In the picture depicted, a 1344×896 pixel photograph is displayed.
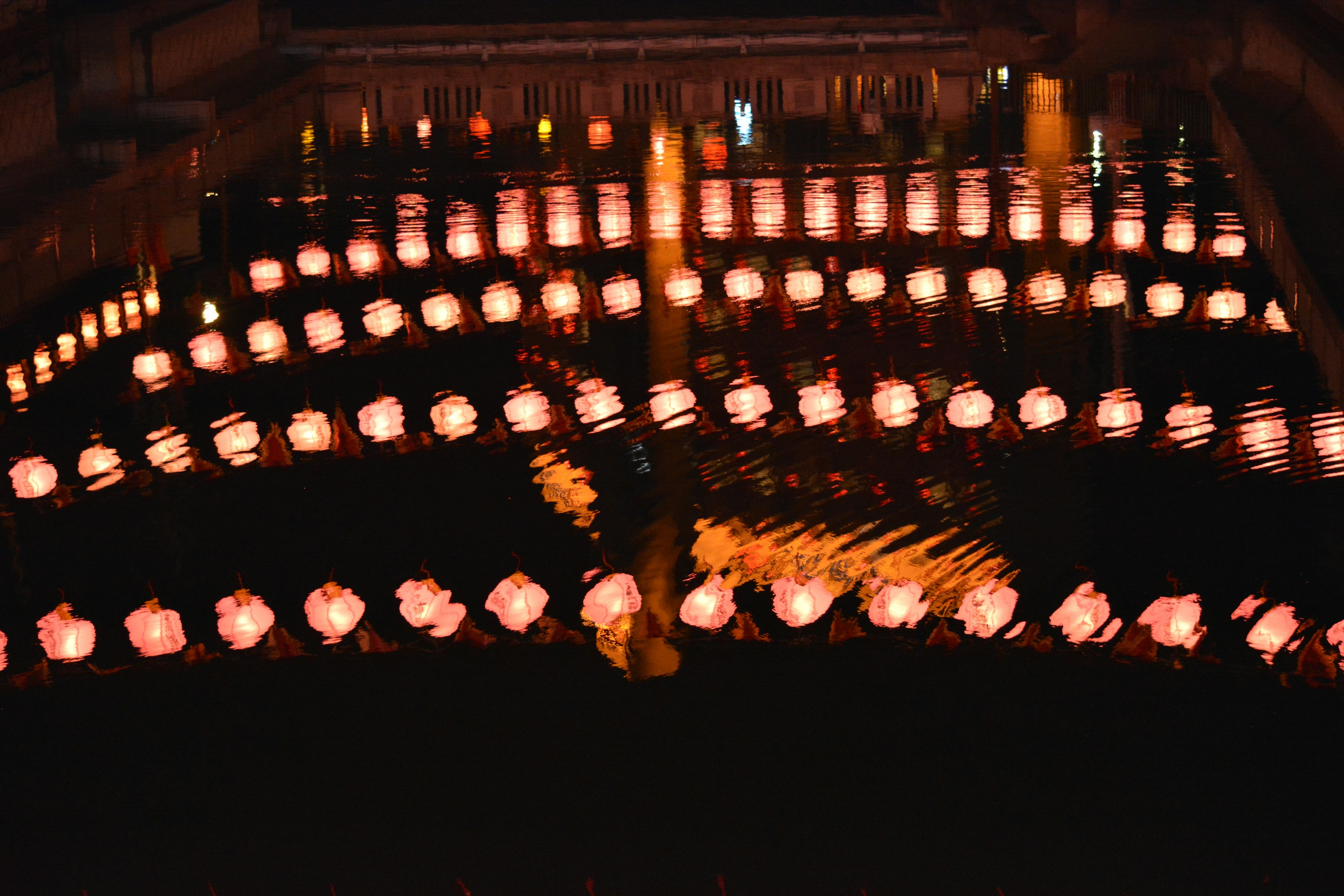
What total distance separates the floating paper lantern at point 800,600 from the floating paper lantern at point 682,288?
9.30ft

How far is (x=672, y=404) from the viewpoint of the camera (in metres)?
6.09

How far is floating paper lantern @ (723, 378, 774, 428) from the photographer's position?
5.96m

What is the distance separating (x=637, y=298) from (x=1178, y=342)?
7.92 ft

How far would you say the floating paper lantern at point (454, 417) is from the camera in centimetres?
599

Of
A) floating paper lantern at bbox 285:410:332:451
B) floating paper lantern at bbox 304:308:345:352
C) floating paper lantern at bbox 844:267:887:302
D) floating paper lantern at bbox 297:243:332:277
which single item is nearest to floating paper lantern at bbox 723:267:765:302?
floating paper lantern at bbox 844:267:887:302

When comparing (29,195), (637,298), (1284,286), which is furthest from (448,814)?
(29,195)

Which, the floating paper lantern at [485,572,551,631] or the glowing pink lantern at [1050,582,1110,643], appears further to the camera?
the floating paper lantern at [485,572,551,631]

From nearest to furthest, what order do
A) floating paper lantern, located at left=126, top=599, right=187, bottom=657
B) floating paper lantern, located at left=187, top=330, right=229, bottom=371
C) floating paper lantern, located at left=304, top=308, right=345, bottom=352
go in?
floating paper lantern, located at left=126, top=599, right=187, bottom=657 < floating paper lantern, located at left=187, top=330, right=229, bottom=371 < floating paper lantern, located at left=304, top=308, right=345, bottom=352

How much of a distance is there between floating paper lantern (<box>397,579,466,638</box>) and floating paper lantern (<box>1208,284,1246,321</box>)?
12.7 feet

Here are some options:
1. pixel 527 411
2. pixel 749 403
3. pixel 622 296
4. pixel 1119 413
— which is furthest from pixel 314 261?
pixel 1119 413

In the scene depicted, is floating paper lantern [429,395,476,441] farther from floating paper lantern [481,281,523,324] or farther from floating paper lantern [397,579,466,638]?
floating paper lantern [397,579,466,638]

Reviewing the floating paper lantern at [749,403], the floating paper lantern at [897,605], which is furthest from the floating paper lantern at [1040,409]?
the floating paper lantern at [897,605]

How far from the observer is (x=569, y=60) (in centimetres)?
1414

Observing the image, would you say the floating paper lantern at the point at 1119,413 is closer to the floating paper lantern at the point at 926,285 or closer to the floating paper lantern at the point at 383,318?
the floating paper lantern at the point at 926,285
